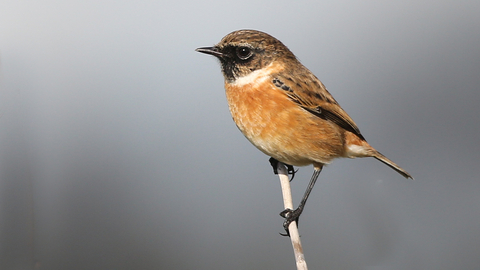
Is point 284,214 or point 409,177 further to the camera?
point 409,177

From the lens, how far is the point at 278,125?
3688mm

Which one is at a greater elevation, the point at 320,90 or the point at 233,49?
the point at 233,49

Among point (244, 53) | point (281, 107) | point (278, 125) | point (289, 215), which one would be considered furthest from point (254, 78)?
point (289, 215)

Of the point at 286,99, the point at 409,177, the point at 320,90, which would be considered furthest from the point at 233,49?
the point at 409,177

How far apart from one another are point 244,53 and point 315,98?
671 mm

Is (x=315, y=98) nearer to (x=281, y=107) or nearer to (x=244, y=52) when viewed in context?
(x=281, y=107)

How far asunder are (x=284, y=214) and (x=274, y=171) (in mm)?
605

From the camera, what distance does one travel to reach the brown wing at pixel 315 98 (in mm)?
3891

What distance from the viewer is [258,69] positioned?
12.7 feet

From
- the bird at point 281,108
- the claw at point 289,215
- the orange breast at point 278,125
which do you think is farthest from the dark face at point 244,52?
the claw at point 289,215

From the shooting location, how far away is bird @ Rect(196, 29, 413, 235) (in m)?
3.71

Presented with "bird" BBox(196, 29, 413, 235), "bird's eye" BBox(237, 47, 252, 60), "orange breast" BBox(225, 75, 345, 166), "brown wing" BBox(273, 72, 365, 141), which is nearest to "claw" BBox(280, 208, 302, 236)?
"bird" BBox(196, 29, 413, 235)

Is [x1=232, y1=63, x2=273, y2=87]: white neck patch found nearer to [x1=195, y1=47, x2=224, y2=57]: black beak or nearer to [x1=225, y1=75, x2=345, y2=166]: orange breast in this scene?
[x1=225, y1=75, x2=345, y2=166]: orange breast

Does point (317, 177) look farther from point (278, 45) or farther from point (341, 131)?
point (278, 45)
